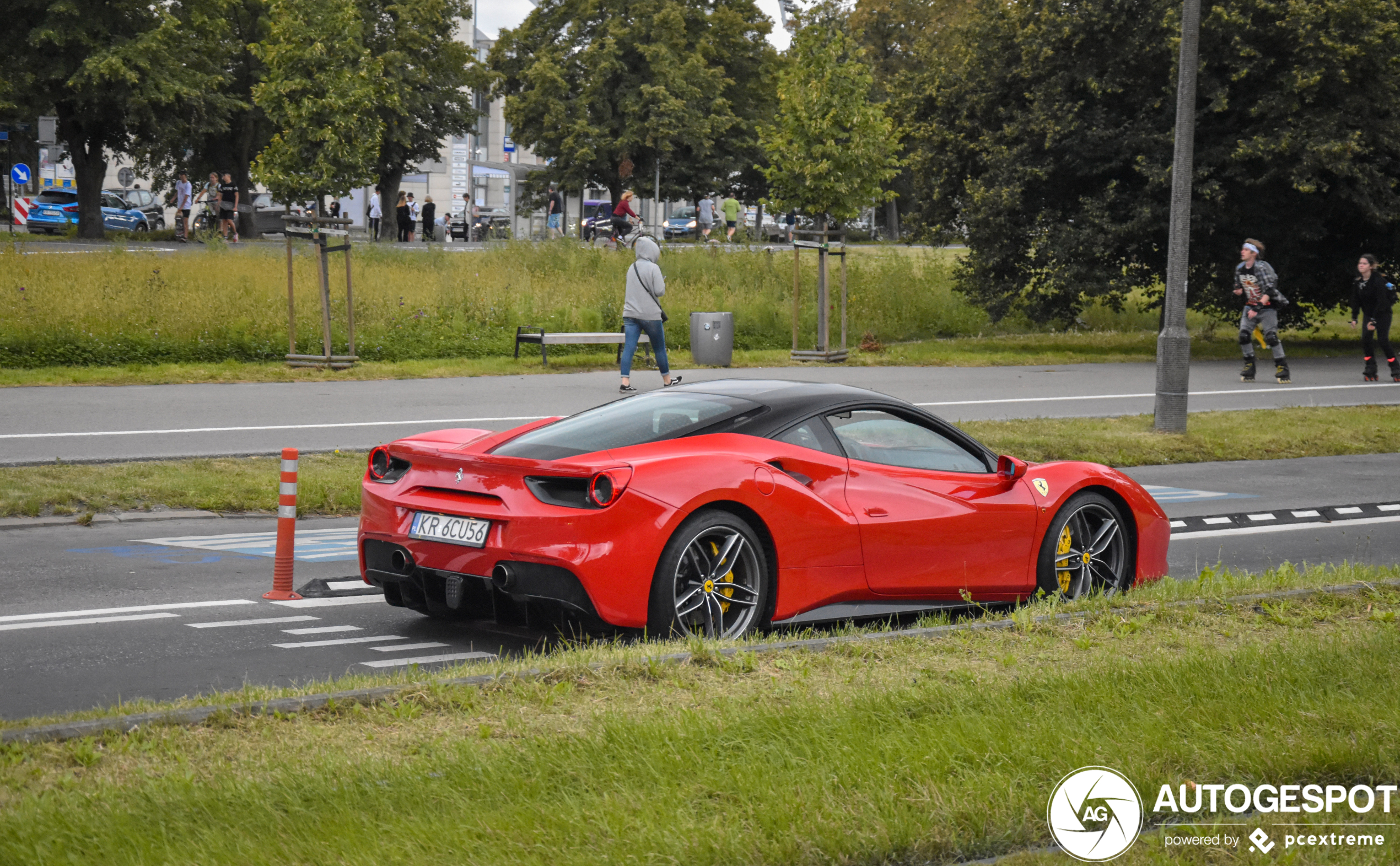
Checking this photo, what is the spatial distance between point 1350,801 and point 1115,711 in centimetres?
97

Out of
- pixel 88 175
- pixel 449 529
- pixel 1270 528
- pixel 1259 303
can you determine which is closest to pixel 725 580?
pixel 449 529

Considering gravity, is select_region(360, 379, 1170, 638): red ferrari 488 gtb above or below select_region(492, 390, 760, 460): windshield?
below

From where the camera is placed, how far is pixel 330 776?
15.0 feet

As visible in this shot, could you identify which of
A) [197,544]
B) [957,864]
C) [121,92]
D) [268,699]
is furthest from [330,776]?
[121,92]

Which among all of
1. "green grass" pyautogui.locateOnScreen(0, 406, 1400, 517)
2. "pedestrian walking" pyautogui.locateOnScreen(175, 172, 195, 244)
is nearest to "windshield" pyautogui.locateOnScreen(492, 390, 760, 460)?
"green grass" pyautogui.locateOnScreen(0, 406, 1400, 517)

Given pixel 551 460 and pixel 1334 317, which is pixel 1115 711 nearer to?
pixel 551 460

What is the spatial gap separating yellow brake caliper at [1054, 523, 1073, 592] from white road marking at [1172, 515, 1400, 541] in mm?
3042

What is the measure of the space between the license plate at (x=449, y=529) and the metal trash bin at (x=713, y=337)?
16319 millimetres

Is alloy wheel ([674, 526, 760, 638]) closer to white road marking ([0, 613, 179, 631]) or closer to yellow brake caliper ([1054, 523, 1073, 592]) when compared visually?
yellow brake caliper ([1054, 523, 1073, 592])

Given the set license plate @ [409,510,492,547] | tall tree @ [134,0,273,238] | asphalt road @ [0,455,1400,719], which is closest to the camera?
asphalt road @ [0,455,1400,719]

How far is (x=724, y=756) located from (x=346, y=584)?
4.26m

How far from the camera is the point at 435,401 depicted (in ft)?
59.5

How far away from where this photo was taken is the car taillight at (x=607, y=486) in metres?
6.50

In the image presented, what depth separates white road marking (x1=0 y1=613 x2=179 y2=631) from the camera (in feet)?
24.0
